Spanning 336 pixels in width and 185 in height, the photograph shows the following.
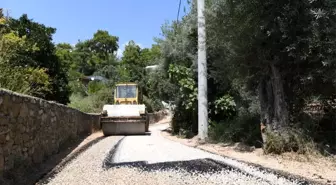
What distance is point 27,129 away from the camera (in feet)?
26.5

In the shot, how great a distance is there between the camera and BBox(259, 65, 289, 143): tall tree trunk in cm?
1114

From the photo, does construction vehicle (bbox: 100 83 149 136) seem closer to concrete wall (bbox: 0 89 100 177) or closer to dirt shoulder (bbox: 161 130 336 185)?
concrete wall (bbox: 0 89 100 177)

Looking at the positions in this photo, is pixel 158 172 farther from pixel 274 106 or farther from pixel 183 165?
pixel 274 106

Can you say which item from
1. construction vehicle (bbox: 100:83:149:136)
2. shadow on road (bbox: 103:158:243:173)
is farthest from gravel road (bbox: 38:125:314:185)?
construction vehicle (bbox: 100:83:149:136)

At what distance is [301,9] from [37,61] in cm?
1627

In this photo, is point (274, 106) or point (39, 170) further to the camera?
point (274, 106)

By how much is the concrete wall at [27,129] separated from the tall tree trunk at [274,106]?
595 centimetres

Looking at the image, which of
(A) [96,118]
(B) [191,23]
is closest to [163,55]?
(B) [191,23]

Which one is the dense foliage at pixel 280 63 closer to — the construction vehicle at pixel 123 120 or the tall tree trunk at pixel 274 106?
the tall tree trunk at pixel 274 106

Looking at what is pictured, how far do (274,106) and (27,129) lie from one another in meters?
6.89

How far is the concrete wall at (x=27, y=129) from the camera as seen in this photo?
21.7 feet

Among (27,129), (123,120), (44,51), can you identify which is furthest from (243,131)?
(44,51)

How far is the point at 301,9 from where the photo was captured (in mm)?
9797

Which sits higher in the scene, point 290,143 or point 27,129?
point 27,129
